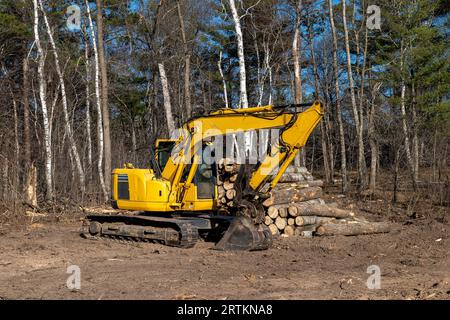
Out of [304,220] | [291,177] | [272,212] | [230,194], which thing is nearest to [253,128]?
[230,194]

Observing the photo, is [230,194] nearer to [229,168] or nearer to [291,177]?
[229,168]

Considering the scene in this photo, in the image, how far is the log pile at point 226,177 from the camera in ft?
44.9

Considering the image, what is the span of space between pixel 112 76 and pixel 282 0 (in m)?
11.7

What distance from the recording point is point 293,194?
14.6m

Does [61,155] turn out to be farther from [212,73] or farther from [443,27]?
[443,27]

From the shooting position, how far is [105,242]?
13.1 metres

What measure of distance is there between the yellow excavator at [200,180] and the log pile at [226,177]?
0.53m

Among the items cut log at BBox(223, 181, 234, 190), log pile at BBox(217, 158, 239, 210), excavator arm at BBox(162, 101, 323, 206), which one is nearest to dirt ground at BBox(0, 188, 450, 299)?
excavator arm at BBox(162, 101, 323, 206)

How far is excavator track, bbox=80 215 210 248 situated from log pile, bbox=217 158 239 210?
1.54 metres

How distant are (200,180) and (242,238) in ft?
6.46

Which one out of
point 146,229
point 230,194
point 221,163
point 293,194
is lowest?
point 146,229

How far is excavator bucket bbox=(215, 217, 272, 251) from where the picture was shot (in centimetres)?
1137

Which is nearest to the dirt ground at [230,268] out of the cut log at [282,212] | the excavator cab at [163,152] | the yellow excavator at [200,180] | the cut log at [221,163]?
the yellow excavator at [200,180]

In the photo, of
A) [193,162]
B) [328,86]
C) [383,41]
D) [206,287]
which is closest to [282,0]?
[383,41]
